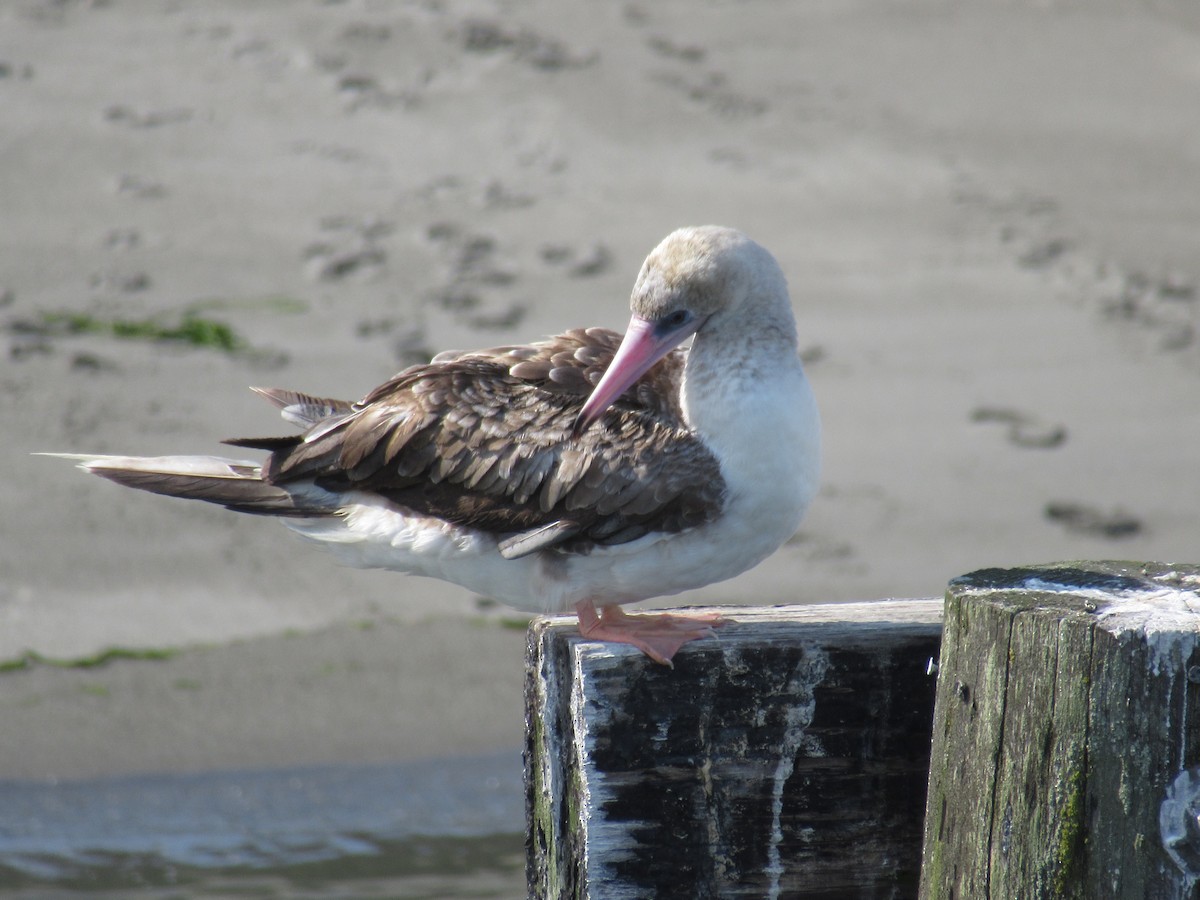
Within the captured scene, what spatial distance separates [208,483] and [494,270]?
3941mm

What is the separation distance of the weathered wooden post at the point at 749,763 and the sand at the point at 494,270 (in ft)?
9.84

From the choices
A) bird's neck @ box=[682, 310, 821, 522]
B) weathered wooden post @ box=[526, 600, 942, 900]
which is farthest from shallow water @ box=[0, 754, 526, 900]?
weathered wooden post @ box=[526, 600, 942, 900]

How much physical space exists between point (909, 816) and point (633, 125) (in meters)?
6.20

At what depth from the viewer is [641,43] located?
901 cm

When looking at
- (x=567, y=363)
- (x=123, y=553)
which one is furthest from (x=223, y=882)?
(x=567, y=363)

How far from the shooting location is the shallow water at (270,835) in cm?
502

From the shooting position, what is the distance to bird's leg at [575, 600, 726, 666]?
265 centimetres

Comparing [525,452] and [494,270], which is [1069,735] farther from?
[494,270]

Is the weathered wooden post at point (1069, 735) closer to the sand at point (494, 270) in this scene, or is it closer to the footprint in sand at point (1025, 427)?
the sand at point (494, 270)

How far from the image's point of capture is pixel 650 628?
286 centimetres

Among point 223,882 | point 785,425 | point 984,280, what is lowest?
point 223,882

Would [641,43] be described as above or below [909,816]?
above

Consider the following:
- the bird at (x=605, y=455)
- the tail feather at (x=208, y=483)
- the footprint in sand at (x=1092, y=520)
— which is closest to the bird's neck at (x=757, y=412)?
the bird at (x=605, y=455)

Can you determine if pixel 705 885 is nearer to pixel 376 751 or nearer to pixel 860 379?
pixel 376 751
